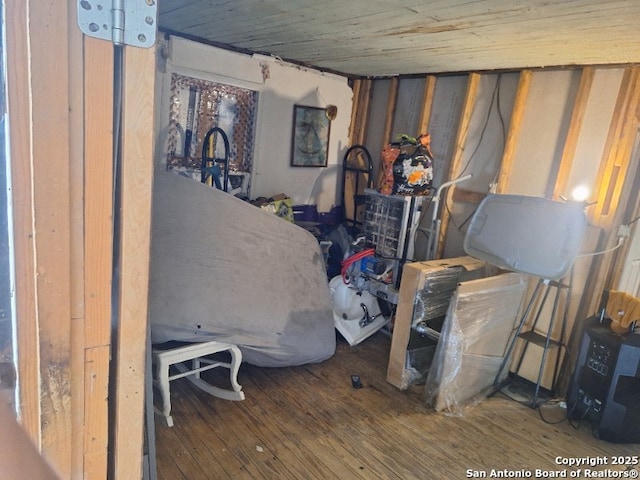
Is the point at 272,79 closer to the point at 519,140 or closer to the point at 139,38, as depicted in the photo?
the point at 519,140

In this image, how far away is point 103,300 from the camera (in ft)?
2.39

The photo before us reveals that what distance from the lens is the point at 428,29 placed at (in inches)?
85.2

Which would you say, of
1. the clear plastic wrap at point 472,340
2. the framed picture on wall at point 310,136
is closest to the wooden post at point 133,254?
the clear plastic wrap at point 472,340

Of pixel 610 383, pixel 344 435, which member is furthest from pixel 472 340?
pixel 344 435

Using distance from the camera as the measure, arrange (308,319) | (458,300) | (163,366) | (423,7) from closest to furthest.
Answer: (423,7) → (163,366) → (458,300) → (308,319)

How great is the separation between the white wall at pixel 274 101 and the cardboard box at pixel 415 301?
1569mm

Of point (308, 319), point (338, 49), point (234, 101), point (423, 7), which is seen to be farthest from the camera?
point (234, 101)

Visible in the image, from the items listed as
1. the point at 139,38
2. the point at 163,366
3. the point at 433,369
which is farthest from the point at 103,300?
the point at 433,369

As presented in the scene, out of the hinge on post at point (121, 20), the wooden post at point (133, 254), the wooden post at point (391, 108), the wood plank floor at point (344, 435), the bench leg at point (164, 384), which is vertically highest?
the wooden post at point (391, 108)

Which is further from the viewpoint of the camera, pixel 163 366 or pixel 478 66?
pixel 478 66

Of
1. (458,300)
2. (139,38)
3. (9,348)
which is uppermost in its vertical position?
(139,38)

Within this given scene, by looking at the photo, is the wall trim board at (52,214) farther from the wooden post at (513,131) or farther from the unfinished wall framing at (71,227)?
the wooden post at (513,131)

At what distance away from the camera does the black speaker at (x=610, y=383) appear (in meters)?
2.29

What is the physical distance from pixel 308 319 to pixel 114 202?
2054 mm
